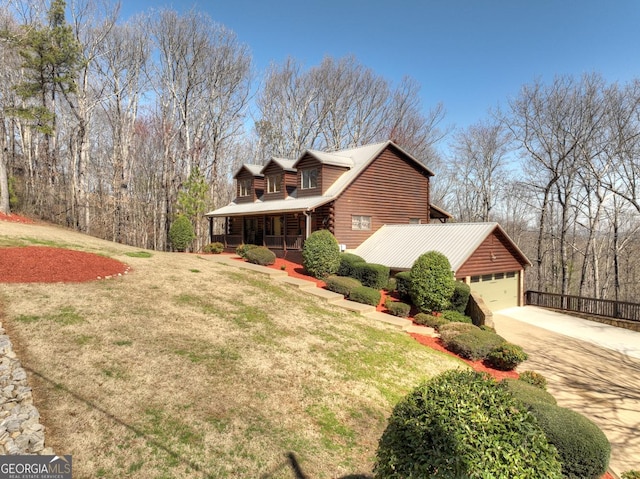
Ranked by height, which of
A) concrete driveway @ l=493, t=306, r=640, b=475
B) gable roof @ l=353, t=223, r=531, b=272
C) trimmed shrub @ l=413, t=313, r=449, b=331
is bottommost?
concrete driveway @ l=493, t=306, r=640, b=475

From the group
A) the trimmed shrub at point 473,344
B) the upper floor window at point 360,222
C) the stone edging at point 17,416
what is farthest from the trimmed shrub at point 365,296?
the stone edging at point 17,416

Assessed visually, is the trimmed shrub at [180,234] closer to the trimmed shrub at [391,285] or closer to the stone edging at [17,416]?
the trimmed shrub at [391,285]

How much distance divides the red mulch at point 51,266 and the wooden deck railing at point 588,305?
2309 cm

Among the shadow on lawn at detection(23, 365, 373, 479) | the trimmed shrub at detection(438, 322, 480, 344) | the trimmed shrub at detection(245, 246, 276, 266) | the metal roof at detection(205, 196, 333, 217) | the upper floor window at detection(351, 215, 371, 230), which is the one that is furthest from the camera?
the upper floor window at detection(351, 215, 371, 230)

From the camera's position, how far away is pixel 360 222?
22562mm

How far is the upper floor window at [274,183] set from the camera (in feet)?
85.2

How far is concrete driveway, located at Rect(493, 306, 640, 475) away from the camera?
8.06 metres

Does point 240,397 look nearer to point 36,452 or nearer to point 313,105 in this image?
point 36,452

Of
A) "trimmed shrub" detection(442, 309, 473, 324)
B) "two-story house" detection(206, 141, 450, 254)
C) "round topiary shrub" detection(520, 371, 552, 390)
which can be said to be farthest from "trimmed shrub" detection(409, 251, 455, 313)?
"two-story house" detection(206, 141, 450, 254)

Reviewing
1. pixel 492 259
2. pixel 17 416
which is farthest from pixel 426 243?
pixel 17 416

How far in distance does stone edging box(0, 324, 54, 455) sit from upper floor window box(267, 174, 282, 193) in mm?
21280

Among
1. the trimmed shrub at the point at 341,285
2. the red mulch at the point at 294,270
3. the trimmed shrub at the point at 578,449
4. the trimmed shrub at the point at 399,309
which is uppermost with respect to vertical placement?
the red mulch at the point at 294,270

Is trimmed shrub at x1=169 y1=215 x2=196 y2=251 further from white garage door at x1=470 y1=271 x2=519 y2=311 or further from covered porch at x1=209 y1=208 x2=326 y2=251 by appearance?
white garage door at x1=470 y1=271 x2=519 y2=311

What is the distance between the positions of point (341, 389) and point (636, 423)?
7723 mm
